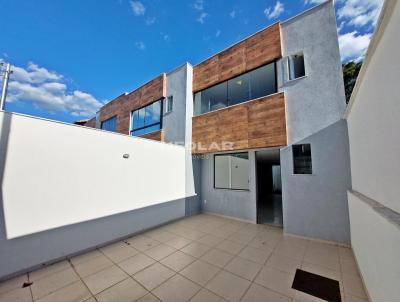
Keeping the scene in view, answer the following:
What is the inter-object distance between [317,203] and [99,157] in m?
5.52

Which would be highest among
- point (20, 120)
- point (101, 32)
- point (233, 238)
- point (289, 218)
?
point (101, 32)

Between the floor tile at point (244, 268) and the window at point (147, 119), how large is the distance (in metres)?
6.26

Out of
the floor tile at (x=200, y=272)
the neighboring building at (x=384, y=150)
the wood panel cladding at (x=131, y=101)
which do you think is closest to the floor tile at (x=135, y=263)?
the floor tile at (x=200, y=272)

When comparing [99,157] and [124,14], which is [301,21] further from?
[99,157]

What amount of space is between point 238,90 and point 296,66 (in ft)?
5.98

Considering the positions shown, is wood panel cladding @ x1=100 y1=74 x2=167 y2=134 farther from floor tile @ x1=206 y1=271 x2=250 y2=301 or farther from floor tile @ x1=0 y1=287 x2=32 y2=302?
floor tile @ x1=206 y1=271 x2=250 y2=301

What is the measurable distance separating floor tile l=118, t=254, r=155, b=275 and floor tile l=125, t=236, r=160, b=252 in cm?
34

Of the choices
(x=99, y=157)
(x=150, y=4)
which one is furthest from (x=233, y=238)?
(x=150, y=4)

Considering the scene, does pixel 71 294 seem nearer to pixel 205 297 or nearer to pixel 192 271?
pixel 192 271

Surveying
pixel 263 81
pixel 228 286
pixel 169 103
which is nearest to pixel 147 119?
pixel 169 103

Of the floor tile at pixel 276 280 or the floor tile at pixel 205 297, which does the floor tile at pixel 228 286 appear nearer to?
the floor tile at pixel 205 297

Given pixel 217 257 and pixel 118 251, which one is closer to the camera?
pixel 217 257

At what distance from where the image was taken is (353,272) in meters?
2.68

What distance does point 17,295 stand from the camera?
224cm
